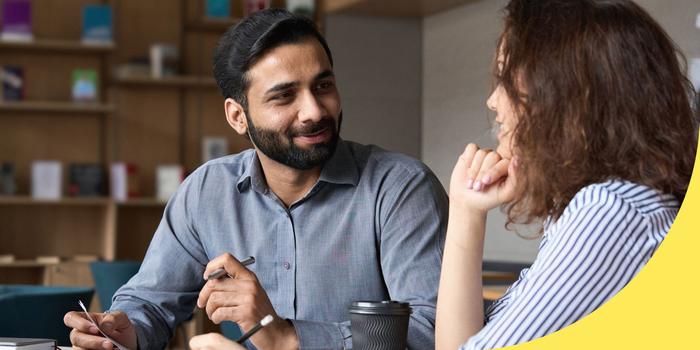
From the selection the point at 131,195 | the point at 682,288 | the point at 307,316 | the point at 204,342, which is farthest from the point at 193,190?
the point at 131,195

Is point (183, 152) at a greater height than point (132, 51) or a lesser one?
lesser

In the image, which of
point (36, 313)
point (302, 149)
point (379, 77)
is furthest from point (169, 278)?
point (379, 77)

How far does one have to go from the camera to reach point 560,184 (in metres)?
1.44

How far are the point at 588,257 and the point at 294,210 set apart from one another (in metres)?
1.15

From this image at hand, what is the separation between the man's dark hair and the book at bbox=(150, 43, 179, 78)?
5254 millimetres

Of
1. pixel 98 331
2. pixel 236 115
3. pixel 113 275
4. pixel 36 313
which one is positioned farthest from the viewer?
pixel 113 275

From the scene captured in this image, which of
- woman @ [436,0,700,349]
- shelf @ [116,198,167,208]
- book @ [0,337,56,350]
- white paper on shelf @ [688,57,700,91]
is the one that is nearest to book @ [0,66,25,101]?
shelf @ [116,198,167,208]

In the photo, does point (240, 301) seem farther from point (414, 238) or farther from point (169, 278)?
point (169, 278)

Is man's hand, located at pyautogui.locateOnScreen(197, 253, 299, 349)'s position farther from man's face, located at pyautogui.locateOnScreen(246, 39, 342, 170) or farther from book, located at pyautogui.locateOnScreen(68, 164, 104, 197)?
book, located at pyautogui.locateOnScreen(68, 164, 104, 197)

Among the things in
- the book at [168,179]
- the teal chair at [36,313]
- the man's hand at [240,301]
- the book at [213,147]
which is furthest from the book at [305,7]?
the man's hand at [240,301]

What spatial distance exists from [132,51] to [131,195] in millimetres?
1145

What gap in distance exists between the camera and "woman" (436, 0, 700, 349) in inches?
52.5

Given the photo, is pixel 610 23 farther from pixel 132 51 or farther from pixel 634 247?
pixel 132 51

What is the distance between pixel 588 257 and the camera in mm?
1326
